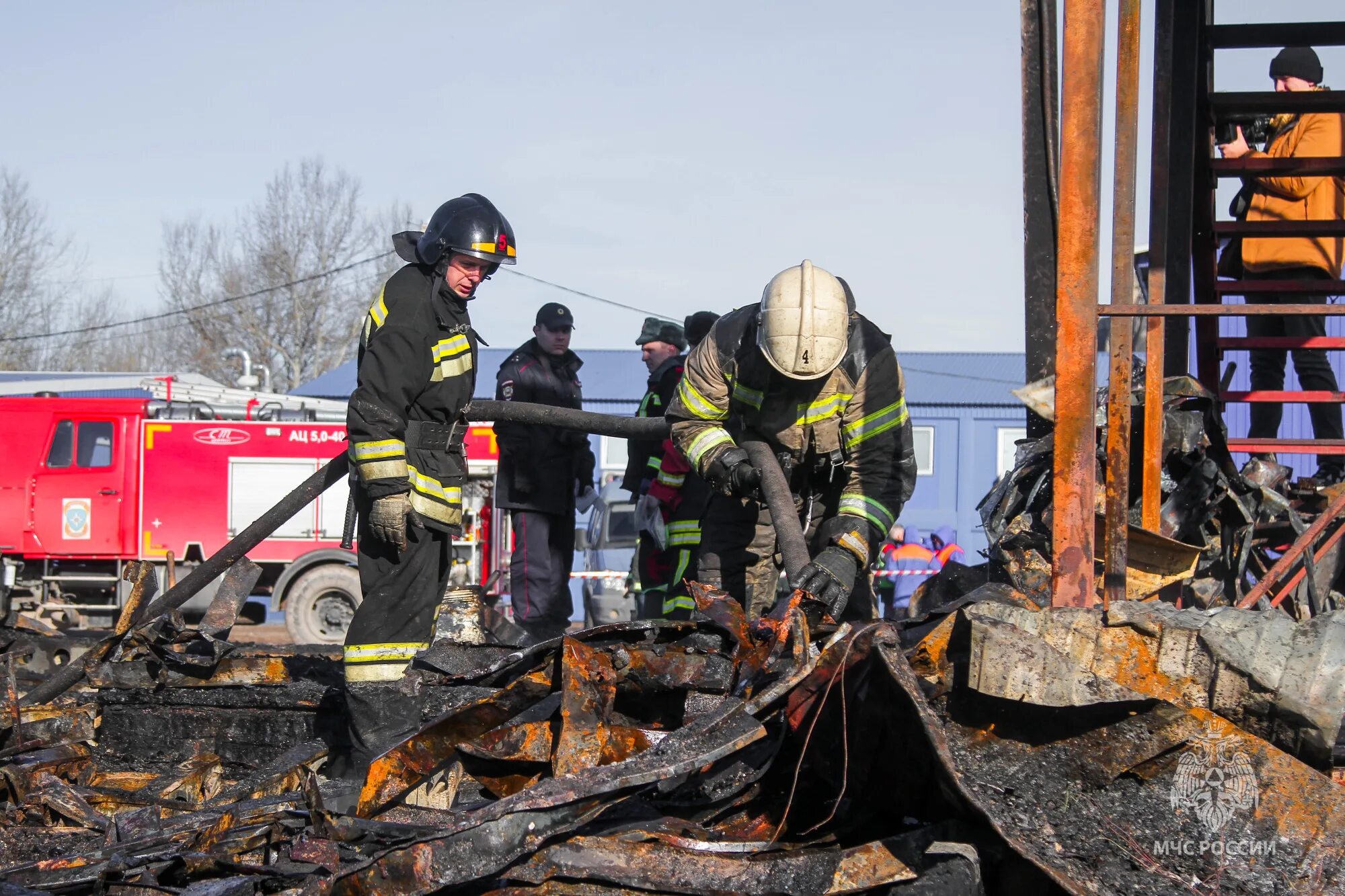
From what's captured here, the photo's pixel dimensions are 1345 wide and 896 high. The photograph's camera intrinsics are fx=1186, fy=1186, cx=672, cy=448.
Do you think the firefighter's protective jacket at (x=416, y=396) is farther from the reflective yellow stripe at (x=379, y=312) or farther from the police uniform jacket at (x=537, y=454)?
the police uniform jacket at (x=537, y=454)

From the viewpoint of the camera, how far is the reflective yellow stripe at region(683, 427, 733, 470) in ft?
14.7

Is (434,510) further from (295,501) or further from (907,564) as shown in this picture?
(907,564)

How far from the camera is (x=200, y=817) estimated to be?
3283mm

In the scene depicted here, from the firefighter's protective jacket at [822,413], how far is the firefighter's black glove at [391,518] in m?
1.10

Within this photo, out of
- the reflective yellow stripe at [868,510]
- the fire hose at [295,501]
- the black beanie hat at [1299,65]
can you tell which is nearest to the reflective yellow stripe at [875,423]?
the reflective yellow stripe at [868,510]

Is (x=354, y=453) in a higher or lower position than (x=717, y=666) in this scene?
higher

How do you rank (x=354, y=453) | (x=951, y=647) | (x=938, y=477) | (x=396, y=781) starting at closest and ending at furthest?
(x=951, y=647) → (x=396, y=781) → (x=354, y=453) → (x=938, y=477)

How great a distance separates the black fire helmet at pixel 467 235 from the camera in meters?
4.28

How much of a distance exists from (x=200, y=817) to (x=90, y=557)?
1125 centimetres

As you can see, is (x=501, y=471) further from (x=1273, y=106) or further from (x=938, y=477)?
(x=938, y=477)

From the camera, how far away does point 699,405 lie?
4.61 meters

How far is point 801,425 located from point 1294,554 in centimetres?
187

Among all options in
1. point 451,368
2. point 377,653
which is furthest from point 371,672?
point 451,368

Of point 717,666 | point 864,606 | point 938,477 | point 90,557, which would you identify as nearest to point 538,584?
point 864,606
